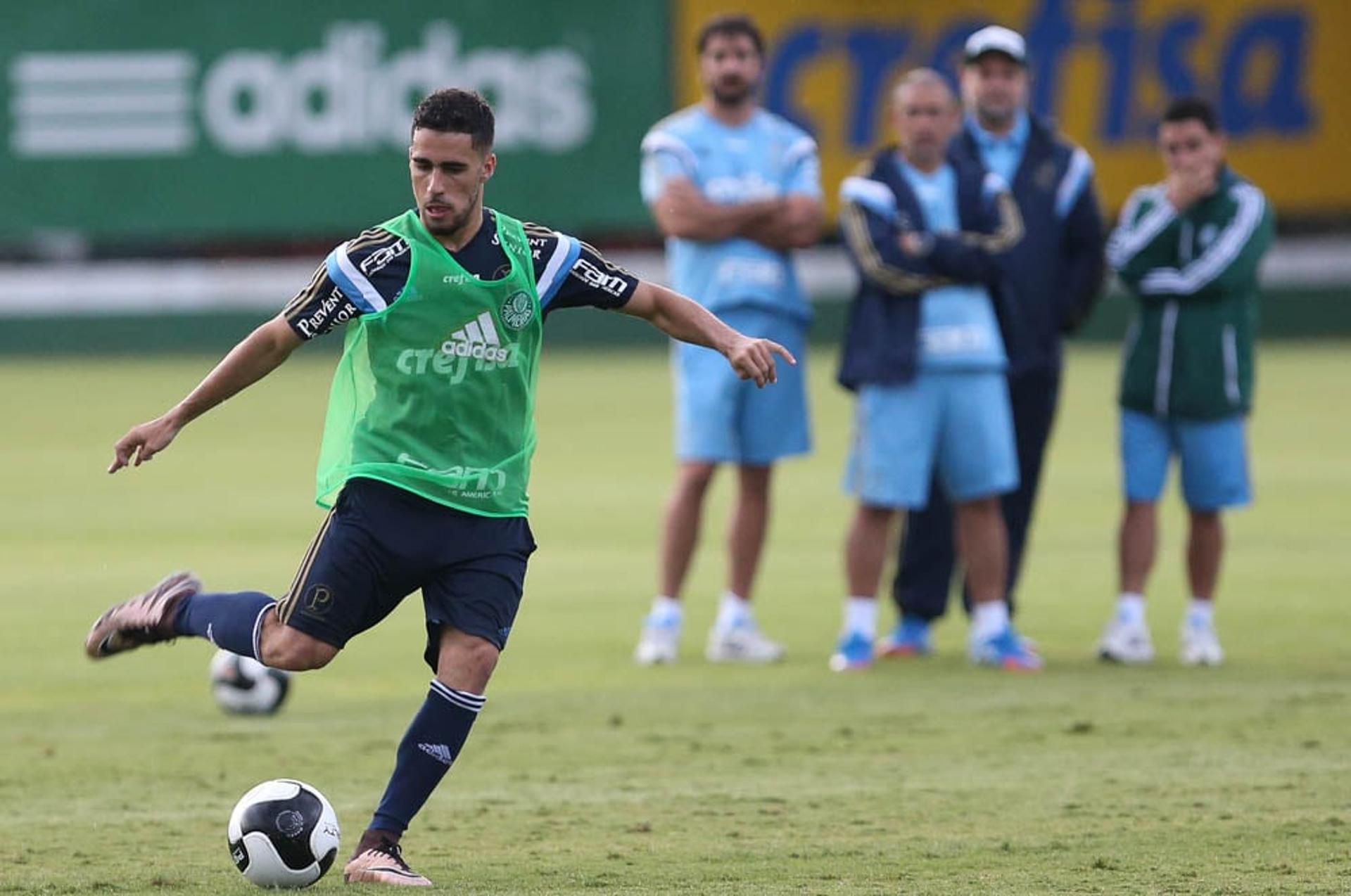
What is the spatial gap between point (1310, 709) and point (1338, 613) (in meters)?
2.66

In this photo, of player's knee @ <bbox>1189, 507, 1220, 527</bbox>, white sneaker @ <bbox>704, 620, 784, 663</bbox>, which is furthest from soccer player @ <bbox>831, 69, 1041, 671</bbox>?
player's knee @ <bbox>1189, 507, 1220, 527</bbox>

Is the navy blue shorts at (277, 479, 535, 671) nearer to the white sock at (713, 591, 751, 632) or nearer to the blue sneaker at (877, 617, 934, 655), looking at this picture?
the white sock at (713, 591, 751, 632)

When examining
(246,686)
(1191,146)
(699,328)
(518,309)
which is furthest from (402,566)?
(1191,146)

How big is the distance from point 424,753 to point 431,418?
2.82 ft

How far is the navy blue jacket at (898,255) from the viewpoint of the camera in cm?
958

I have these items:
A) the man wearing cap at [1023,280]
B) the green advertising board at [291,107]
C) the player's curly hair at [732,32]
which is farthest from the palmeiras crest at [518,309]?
the green advertising board at [291,107]

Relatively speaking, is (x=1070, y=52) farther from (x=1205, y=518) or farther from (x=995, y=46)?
(x=1205, y=518)

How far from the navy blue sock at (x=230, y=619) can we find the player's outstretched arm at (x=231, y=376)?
1.71 ft

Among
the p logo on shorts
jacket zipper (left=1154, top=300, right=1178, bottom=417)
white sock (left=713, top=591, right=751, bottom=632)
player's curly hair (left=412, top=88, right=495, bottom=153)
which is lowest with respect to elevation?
white sock (left=713, top=591, right=751, bottom=632)

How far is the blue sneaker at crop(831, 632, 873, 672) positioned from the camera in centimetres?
976

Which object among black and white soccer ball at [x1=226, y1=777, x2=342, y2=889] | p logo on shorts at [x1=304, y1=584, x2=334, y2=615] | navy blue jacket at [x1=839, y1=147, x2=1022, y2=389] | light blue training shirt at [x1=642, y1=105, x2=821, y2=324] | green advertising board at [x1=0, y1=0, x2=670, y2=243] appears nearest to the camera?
black and white soccer ball at [x1=226, y1=777, x2=342, y2=889]

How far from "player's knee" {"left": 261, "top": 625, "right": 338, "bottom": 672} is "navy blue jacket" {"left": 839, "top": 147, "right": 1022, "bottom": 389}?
13.3ft

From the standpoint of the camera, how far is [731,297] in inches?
395

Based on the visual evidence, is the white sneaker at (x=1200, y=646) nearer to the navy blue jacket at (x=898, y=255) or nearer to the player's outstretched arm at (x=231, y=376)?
the navy blue jacket at (x=898, y=255)
